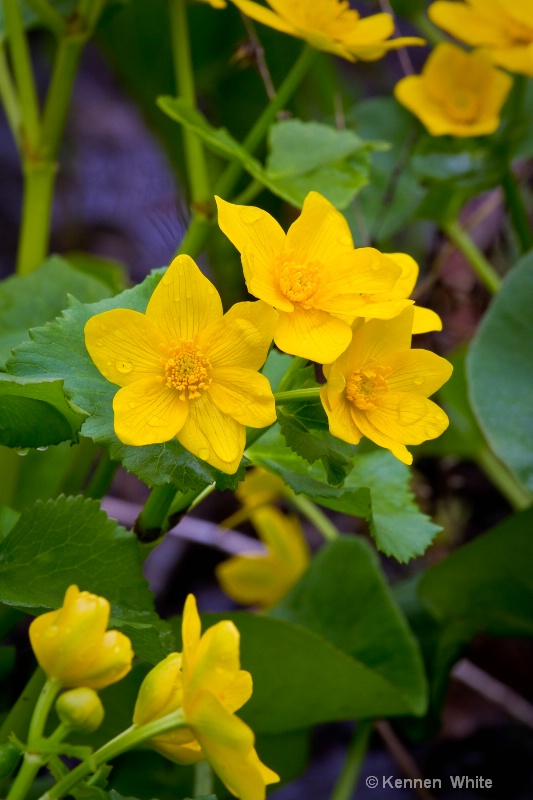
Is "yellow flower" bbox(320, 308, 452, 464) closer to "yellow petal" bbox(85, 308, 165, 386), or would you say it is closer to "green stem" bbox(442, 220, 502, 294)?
"yellow petal" bbox(85, 308, 165, 386)

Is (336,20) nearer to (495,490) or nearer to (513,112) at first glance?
(513,112)

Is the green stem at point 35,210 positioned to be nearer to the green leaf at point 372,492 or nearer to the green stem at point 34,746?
the green leaf at point 372,492

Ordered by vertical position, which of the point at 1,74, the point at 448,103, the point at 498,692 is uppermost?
the point at 448,103

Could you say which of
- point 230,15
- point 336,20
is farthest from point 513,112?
point 230,15

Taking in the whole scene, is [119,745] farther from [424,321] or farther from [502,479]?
[502,479]

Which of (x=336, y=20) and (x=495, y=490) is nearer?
(x=336, y=20)

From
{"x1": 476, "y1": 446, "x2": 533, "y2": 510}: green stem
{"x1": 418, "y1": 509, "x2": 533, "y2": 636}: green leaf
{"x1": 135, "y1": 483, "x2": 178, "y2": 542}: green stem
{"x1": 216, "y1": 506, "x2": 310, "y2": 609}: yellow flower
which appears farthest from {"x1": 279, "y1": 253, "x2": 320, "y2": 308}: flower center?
{"x1": 476, "y1": 446, "x2": 533, "y2": 510}: green stem

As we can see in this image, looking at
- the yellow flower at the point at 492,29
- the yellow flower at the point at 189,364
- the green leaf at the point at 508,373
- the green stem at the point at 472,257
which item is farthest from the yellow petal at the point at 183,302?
the green stem at the point at 472,257
